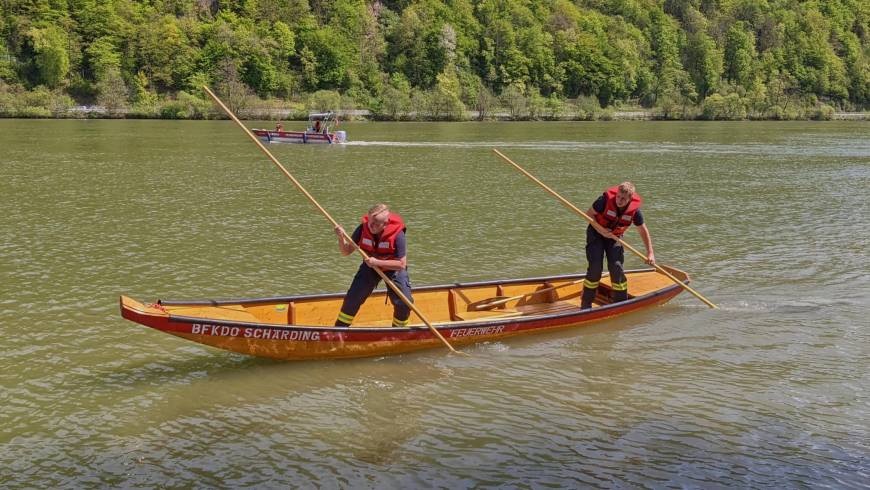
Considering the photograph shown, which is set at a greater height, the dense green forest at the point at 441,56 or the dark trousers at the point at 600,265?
the dense green forest at the point at 441,56

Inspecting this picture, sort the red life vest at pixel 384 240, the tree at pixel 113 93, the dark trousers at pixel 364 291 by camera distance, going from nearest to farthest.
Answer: the red life vest at pixel 384 240
the dark trousers at pixel 364 291
the tree at pixel 113 93

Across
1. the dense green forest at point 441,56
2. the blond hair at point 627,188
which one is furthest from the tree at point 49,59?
the blond hair at point 627,188

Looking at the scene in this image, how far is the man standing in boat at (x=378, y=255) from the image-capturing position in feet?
33.4

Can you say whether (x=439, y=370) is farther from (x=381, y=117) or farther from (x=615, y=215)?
(x=381, y=117)

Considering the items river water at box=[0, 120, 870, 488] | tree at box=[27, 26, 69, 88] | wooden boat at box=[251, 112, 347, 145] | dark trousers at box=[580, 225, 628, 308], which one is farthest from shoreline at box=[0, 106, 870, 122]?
dark trousers at box=[580, 225, 628, 308]

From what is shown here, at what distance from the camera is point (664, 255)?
18.4 metres

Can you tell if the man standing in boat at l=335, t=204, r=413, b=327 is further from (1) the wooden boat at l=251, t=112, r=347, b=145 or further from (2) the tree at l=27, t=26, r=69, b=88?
(2) the tree at l=27, t=26, r=69, b=88

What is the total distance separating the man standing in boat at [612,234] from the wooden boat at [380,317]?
13.7 inches

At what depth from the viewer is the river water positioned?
7973 mm

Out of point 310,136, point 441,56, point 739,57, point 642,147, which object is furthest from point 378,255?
point 739,57

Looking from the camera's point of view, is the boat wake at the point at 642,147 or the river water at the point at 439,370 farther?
the boat wake at the point at 642,147

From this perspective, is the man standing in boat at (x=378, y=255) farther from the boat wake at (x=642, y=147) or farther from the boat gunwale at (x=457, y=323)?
the boat wake at (x=642, y=147)

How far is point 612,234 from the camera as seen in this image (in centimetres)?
1223

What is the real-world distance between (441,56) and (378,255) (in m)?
129
